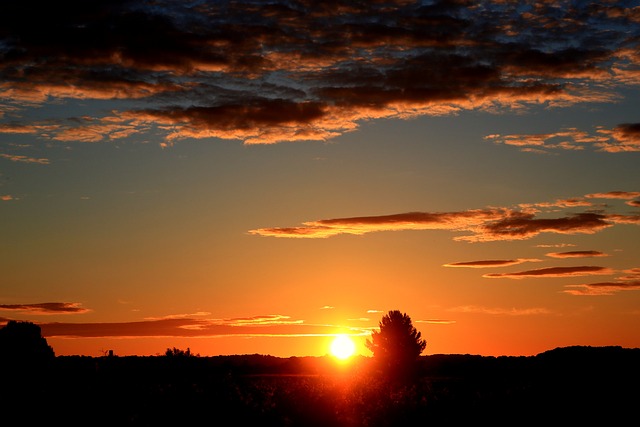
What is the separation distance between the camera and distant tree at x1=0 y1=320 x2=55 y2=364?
77.8 m

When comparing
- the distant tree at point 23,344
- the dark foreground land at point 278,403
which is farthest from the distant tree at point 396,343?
the dark foreground land at point 278,403

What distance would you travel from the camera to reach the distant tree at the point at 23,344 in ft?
255

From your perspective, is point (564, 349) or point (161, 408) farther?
point (564, 349)

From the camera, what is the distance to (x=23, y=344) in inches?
3123

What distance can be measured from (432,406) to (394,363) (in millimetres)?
63763

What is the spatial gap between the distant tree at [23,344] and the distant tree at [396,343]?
42.7 m

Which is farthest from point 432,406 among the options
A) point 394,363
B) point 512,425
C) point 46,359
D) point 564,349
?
point 564,349

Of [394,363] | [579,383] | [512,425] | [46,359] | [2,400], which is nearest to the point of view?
[2,400]

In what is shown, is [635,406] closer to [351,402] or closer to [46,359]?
[351,402]

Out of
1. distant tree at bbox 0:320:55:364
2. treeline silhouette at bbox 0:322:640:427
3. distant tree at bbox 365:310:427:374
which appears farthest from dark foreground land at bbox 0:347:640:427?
distant tree at bbox 365:310:427:374

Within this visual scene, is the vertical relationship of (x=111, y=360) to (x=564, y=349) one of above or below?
below

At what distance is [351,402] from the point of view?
3950cm

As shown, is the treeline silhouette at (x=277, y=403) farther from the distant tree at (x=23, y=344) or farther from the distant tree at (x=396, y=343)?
the distant tree at (x=396, y=343)

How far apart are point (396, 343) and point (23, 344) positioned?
4710cm
